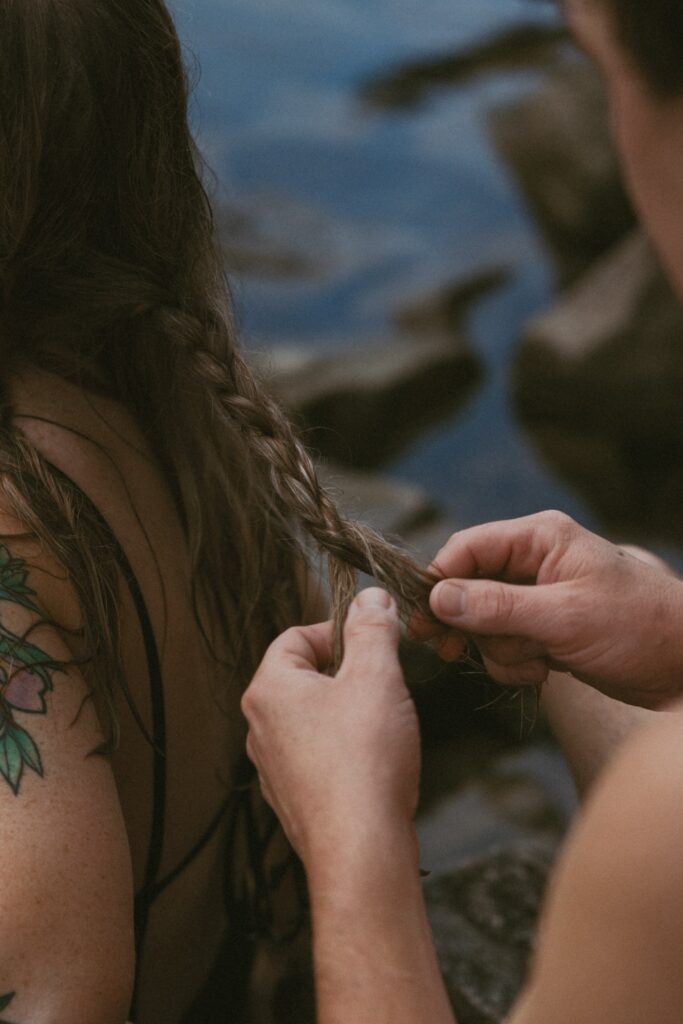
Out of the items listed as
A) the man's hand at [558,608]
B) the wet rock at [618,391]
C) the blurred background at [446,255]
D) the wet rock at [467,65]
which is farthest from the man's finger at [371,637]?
the wet rock at [467,65]

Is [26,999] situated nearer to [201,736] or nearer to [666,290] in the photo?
[201,736]

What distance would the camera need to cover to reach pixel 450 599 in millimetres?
1586

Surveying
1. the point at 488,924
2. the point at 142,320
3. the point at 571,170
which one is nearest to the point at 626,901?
the point at 142,320

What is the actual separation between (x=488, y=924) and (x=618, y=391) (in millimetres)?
3702

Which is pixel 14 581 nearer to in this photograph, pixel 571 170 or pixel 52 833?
pixel 52 833

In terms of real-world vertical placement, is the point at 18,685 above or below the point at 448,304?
above

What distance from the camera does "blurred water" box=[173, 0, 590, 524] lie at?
6.18 metres

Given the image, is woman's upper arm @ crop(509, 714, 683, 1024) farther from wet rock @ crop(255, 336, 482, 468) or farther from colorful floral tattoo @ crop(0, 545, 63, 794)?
wet rock @ crop(255, 336, 482, 468)

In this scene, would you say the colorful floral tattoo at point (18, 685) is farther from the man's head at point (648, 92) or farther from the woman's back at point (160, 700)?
the man's head at point (648, 92)

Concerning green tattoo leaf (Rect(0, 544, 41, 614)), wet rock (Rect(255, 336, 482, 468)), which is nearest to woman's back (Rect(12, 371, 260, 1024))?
green tattoo leaf (Rect(0, 544, 41, 614))

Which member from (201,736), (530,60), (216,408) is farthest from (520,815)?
(530,60)

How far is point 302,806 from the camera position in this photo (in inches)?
56.1

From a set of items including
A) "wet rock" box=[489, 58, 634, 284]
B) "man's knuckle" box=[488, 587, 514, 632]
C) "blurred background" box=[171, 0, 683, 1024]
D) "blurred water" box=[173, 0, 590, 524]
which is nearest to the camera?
"man's knuckle" box=[488, 587, 514, 632]

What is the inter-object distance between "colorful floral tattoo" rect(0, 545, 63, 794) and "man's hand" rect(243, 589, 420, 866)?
0.79 feet
